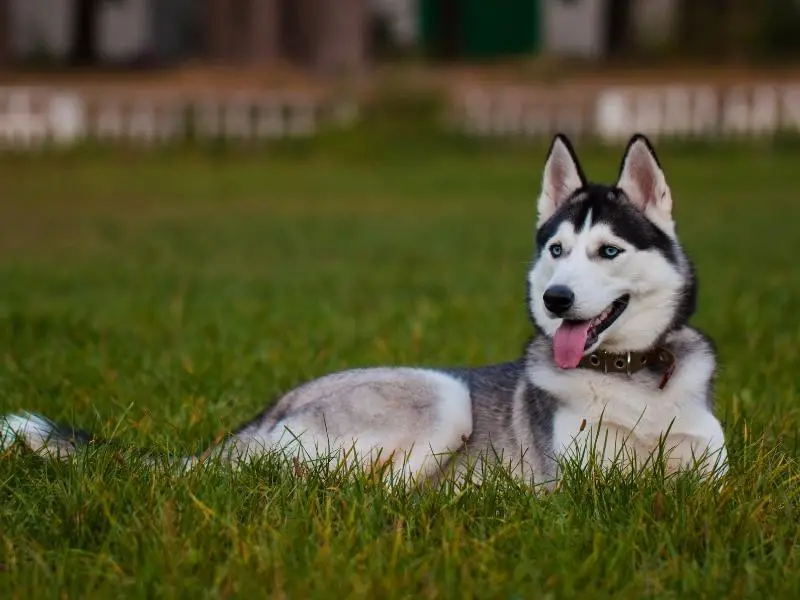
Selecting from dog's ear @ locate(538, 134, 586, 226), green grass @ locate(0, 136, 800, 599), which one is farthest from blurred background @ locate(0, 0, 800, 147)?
dog's ear @ locate(538, 134, 586, 226)

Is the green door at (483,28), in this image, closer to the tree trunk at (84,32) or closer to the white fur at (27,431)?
the tree trunk at (84,32)

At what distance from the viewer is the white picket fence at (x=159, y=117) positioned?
2342 centimetres

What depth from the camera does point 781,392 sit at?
21.6 ft

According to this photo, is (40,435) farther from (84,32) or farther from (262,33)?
(84,32)

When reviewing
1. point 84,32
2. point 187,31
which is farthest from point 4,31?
point 187,31

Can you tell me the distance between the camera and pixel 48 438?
15.9 feet

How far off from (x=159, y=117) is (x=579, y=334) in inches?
772

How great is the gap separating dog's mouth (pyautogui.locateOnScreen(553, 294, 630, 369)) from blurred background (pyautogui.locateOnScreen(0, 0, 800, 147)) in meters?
18.5

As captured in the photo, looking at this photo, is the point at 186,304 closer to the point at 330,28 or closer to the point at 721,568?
the point at 721,568

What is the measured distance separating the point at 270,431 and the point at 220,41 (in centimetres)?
2336

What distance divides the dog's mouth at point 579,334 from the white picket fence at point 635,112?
1865 cm

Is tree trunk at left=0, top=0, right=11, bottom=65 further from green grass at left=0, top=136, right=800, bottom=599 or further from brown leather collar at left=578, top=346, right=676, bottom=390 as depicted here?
brown leather collar at left=578, top=346, right=676, bottom=390

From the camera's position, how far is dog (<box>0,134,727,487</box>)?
188 inches

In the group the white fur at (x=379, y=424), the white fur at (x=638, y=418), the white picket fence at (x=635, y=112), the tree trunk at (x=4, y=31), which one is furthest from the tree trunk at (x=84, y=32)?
the white fur at (x=638, y=418)
